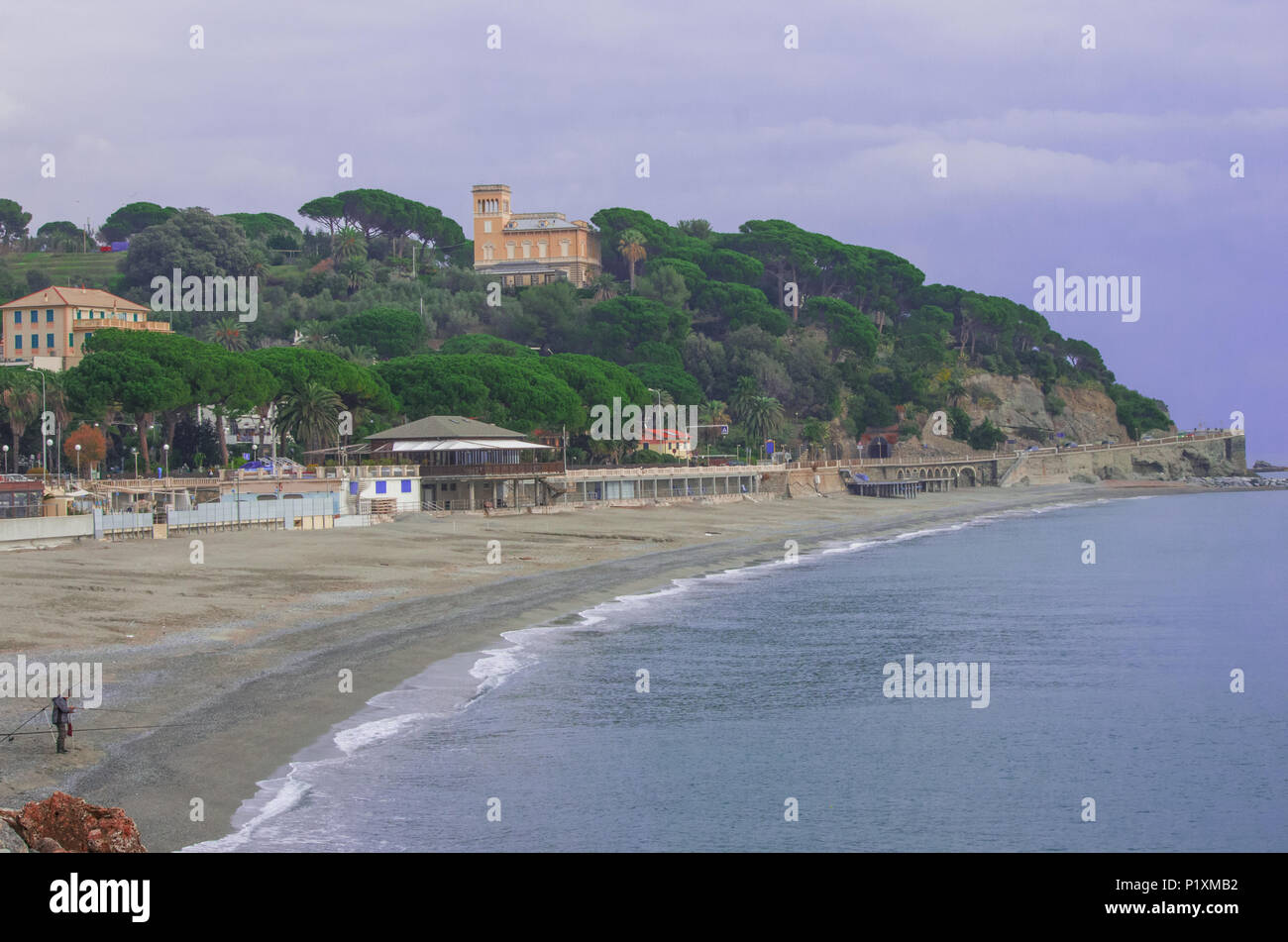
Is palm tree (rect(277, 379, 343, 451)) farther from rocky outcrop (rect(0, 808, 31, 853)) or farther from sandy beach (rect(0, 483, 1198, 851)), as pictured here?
rocky outcrop (rect(0, 808, 31, 853))

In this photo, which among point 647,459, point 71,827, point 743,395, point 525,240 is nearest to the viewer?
point 71,827

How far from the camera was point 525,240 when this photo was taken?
601 ft

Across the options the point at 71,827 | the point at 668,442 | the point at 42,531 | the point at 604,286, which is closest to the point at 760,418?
the point at 668,442

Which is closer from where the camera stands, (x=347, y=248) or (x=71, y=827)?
(x=71, y=827)

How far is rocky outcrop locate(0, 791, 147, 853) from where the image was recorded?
14.7 meters

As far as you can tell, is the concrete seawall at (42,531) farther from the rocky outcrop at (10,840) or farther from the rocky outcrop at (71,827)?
the rocky outcrop at (10,840)

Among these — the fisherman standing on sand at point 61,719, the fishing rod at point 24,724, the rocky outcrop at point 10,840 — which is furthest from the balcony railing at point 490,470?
the rocky outcrop at point 10,840

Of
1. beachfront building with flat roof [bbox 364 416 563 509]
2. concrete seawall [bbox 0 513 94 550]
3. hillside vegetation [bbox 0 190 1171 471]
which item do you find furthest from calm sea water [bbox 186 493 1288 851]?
hillside vegetation [bbox 0 190 1171 471]

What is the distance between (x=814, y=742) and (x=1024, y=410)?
16988cm

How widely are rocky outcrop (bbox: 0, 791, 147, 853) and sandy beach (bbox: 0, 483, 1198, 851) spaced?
233 cm

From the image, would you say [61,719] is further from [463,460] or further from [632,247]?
[632,247]

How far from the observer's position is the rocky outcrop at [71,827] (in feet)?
48.2

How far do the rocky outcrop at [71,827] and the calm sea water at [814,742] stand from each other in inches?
119
